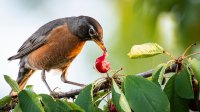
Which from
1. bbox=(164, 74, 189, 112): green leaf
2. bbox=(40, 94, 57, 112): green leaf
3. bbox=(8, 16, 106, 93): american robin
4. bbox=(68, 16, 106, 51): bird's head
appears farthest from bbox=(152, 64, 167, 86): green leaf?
bbox=(8, 16, 106, 93): american robin

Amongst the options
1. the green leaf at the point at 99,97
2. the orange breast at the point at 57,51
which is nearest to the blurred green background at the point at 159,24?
the orange breast at the point at 57,51

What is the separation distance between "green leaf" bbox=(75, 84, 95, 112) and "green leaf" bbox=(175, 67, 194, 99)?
0.36 meters

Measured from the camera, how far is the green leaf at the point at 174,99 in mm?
2215

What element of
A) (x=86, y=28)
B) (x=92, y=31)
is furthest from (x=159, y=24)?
Answer: (x=86, y=28)

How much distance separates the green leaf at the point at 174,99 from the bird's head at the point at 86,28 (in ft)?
6.37

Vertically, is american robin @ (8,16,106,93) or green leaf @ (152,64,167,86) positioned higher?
green leaf @ (152,64,167,86)

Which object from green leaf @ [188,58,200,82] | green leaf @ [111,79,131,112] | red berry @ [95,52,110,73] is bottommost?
red berry @ [95,52,110,73]

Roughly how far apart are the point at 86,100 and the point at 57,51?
9.77 ft

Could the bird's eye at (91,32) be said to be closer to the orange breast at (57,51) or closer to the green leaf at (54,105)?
the orange breast at (57,51)

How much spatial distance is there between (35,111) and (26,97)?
4.5 inches

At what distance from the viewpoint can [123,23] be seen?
420 cm

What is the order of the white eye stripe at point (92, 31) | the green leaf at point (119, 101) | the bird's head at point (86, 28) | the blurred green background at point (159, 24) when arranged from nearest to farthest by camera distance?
the green leaf at point (119, 101) < the blurred green background at point (159, 24) < the bird's head at point (86, 28) < the white eye stripe at point (92, 31)

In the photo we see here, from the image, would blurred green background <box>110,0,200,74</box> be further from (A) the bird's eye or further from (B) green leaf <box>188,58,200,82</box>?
(B) green leaf <box>188,58,200,82</box>

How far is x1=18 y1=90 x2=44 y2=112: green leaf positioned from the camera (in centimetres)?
217
